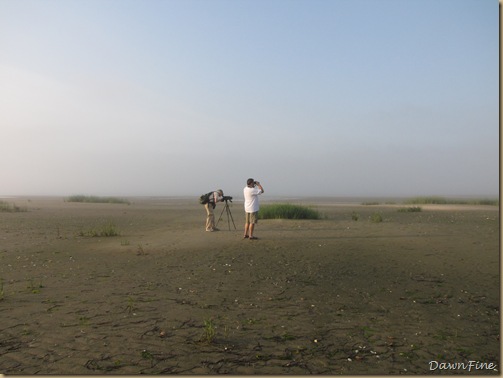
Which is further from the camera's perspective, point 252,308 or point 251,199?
point 251,199

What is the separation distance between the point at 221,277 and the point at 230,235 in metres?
6.48

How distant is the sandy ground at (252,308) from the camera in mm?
4809

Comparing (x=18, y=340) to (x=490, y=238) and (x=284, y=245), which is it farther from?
(x=490, y=238)

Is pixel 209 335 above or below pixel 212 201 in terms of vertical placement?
below

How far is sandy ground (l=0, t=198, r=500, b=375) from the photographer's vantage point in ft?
15.8

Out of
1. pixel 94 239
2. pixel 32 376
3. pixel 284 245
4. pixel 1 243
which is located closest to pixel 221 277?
pixel 284 245

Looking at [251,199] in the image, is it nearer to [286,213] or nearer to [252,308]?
[252,308]

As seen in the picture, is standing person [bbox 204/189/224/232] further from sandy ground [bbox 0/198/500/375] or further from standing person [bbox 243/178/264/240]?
sandy ground [bbox 0/198/500/375]

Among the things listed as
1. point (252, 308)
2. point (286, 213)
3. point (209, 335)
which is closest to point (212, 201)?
point (286, 213)

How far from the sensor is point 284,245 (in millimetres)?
12828

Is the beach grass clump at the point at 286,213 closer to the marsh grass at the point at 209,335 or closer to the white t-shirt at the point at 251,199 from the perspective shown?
the white t-shirt at the point at 251,199

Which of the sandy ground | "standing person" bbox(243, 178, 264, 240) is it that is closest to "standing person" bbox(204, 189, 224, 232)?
"standing person" bbox(243, 178, 264, 240)

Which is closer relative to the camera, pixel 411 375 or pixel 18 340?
pixel 411 375

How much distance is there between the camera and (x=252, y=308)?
6.83 meters
